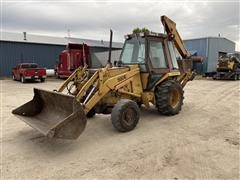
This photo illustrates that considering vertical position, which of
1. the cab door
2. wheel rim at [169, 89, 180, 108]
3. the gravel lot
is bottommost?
the gravel lot

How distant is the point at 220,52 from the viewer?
28625 mm

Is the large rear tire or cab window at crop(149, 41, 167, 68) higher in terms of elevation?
cab window at crop(149, 41, 167, 68)

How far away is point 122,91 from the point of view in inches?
240

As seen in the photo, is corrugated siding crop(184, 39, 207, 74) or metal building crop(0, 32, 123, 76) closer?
metal building crop(0, 32, 123, 76)

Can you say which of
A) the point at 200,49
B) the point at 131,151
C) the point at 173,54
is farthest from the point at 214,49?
the point at 131,151

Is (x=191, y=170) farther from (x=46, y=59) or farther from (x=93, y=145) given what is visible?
(x=46, y=59)

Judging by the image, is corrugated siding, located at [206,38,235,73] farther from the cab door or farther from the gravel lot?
the gravel lot

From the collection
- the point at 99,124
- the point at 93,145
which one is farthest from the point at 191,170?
the point at 99,124

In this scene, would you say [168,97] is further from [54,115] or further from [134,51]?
[54,115]

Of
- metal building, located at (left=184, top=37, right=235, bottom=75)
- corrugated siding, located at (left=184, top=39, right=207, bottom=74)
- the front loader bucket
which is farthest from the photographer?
corrugated siding, located at (left=184, top=39, right=207, bottom=74)

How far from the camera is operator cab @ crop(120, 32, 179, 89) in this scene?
21.8 feet

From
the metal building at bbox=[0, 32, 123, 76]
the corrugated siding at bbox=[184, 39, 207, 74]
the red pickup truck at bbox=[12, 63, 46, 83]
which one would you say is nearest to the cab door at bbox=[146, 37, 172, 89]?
the red pickup truck at bbox=[12, 63, 46, 83]

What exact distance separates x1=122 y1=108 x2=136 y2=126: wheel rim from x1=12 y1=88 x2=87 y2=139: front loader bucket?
48.3 inches

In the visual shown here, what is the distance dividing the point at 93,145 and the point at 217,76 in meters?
18.2
